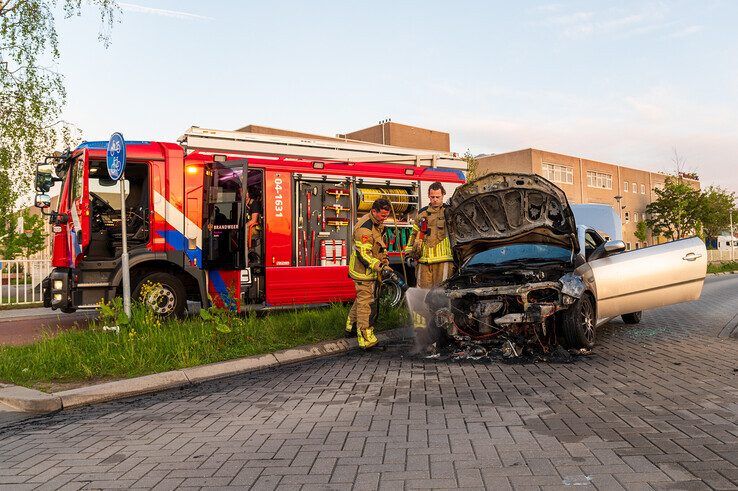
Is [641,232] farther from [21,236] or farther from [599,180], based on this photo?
[21,236]

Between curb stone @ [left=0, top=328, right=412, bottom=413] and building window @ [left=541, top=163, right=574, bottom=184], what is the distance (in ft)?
156

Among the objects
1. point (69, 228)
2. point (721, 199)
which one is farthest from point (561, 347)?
point (721, 199)

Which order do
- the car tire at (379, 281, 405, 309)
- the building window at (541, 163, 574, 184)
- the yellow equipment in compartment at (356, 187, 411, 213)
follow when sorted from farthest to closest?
the building window at (541, 163, 574, 184) → the yellow equipment in compartment at (356, 187, 411, 213) → the car tire at (379, 281, 405, 309)

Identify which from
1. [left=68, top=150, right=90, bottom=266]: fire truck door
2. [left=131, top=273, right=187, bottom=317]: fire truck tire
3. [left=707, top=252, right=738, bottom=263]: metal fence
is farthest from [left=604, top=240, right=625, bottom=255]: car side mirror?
[left=707, top=252, right=738, bottom=263]: metal fence

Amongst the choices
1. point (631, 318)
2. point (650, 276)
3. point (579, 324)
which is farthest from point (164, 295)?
point (631, 318)

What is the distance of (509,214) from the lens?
707 cm

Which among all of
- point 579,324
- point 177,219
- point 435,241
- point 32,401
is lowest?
point 32,401

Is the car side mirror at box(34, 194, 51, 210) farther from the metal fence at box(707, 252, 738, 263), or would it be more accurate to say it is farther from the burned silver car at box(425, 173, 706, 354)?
the metal fence at box(707, 252, 738, 263)

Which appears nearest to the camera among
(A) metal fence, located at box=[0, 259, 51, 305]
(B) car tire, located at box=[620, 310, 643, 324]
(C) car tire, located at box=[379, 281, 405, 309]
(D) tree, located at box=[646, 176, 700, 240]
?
(B) car tire, located at box=[620, 310, 643, 324]

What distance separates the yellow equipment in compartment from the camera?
11.3 meters

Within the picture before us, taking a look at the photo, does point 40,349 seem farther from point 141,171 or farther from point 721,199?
point 721,199

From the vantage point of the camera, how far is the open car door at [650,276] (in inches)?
279

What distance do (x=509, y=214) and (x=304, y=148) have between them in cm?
521

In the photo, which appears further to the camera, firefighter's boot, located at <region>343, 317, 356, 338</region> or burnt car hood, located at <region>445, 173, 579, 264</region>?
firefighter's boot, located at <region>343, 317, 356, 338</region>
